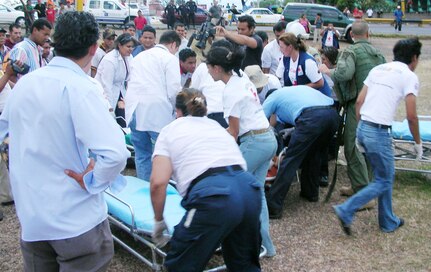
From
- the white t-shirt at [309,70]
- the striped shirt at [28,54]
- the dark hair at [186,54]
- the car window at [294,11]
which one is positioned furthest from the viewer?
the car window at [294,11]

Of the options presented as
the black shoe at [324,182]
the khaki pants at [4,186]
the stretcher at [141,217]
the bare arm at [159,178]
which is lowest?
the black shoe at [324,182]

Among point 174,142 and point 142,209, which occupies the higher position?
point 174,142

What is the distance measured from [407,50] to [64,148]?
334 centimetres

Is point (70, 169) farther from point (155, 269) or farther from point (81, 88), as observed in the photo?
point (155, 269)

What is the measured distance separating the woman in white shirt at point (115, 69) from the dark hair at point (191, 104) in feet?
12.0

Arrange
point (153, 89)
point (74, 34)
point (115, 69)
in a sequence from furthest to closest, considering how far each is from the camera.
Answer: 1. point (115, 69)
2. point (153, 89)
3. point (74, 34)

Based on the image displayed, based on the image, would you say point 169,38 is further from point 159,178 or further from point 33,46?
point 159,178

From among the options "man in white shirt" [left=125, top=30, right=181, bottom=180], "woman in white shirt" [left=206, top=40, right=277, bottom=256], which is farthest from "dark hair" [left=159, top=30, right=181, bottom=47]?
"woman in white shirt" [left=206, top=40, right=277, bottom=256]

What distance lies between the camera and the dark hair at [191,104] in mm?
2971

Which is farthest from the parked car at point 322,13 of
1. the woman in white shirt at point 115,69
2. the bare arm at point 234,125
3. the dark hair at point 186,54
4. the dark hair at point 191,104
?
the dark hair at point 191,104

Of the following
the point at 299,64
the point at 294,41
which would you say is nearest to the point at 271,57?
the point at 299,64

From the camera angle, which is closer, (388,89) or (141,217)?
(141,217)

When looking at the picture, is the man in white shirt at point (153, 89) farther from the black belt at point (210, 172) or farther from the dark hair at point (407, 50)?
the black belt at point (210, 172)

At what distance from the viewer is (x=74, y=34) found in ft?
7.20
